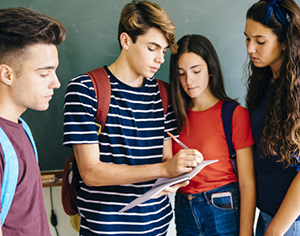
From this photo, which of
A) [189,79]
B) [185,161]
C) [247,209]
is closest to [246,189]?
[247,209]

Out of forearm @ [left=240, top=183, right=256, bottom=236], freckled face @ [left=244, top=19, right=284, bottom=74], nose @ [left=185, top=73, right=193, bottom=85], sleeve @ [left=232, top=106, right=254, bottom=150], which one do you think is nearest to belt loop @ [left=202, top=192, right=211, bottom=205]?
forearm @ [left=240, top=183, right=256, bottom=236]

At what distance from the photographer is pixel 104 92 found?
4.17 feet

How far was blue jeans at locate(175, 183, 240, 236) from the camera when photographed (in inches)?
53.9

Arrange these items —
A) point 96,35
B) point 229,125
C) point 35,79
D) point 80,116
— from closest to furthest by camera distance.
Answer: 1. point 35,79
2. point 80,116
3. point 229,125
4. point 96,35

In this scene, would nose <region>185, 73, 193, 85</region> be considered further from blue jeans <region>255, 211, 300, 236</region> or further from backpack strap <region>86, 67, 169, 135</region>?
blue jeans <region>255, 211, 300, 236</region>

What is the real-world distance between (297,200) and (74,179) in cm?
101

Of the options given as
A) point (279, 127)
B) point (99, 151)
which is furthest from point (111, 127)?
point (279, 127)

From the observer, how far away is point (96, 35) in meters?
1.68

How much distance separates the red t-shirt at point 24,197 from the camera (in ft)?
2.81

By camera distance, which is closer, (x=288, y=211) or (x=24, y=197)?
(x=24, y=197)

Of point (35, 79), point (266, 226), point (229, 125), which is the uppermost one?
point (35, 79)

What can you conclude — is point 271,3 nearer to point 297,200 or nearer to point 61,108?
point 297,200

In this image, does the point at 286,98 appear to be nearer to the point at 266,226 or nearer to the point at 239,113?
the point at 239,113

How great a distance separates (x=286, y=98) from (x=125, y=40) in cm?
76
